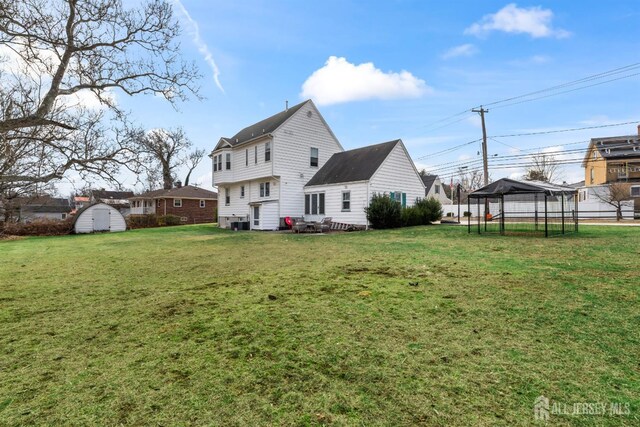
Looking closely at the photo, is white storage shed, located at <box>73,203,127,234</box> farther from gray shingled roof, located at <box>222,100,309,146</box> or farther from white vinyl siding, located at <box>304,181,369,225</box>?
white vinyl siding, located at <box>304,181,369,225</box>

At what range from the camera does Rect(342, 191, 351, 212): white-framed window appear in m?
19.5

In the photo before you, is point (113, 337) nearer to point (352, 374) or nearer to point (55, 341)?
point (55, 341)

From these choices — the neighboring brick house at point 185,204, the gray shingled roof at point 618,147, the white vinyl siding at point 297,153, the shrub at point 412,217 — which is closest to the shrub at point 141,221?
the neighboring brick house at point 185,204

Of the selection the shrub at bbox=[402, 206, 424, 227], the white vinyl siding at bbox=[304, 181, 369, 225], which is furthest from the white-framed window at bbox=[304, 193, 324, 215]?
the shrub at bbox=[402, 206, 424, 227]

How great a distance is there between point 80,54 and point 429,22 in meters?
11.8

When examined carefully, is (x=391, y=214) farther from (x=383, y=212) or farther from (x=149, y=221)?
(x=149, y=221)

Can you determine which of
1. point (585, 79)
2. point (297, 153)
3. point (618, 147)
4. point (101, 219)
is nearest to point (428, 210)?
point (297, 153)

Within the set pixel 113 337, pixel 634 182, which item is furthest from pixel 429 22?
pixel 634 182

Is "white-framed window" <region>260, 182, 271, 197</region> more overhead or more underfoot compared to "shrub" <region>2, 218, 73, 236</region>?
more overhead

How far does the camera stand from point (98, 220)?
86.0 feet

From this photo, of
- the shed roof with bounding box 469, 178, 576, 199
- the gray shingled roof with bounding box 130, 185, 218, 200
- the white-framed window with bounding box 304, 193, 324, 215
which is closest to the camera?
the shed roof with bounding box 469, 178, 576, 199

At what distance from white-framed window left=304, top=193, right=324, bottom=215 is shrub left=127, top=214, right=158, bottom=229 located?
19.3 metres

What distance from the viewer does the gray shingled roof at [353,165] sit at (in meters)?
19.3

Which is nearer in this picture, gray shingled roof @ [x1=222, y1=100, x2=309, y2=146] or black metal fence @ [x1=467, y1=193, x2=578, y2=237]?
black metal fence @ [x1=467, y1=193, x2=578, y2=237]
